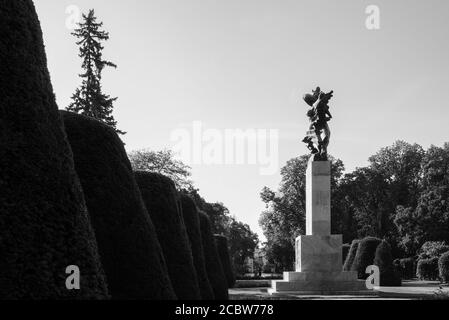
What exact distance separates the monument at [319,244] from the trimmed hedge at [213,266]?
4.05 metres

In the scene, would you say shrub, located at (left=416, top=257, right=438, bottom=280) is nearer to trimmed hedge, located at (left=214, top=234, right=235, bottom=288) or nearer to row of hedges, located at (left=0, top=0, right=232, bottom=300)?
trimmed hedge, located at (left=214, top=234, right=235, bottom=288)

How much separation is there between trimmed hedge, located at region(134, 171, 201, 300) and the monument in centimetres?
1292

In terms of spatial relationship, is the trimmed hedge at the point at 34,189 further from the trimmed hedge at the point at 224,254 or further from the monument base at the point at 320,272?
the trimmed hedge at the point at 224,254

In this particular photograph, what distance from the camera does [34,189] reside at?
24.1ft

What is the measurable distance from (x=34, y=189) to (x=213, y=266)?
736 inches

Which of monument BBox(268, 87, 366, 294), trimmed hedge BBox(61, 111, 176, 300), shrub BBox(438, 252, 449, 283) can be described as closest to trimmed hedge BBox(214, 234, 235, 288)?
monument BBox(268, 87, 366, 294)

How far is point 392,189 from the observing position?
233 feet

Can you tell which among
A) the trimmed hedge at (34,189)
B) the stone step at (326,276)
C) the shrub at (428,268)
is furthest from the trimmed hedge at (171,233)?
the shrub at (428,268)

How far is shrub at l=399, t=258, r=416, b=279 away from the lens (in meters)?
60.2

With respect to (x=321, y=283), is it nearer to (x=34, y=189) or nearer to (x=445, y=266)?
(x=445, y=266)
